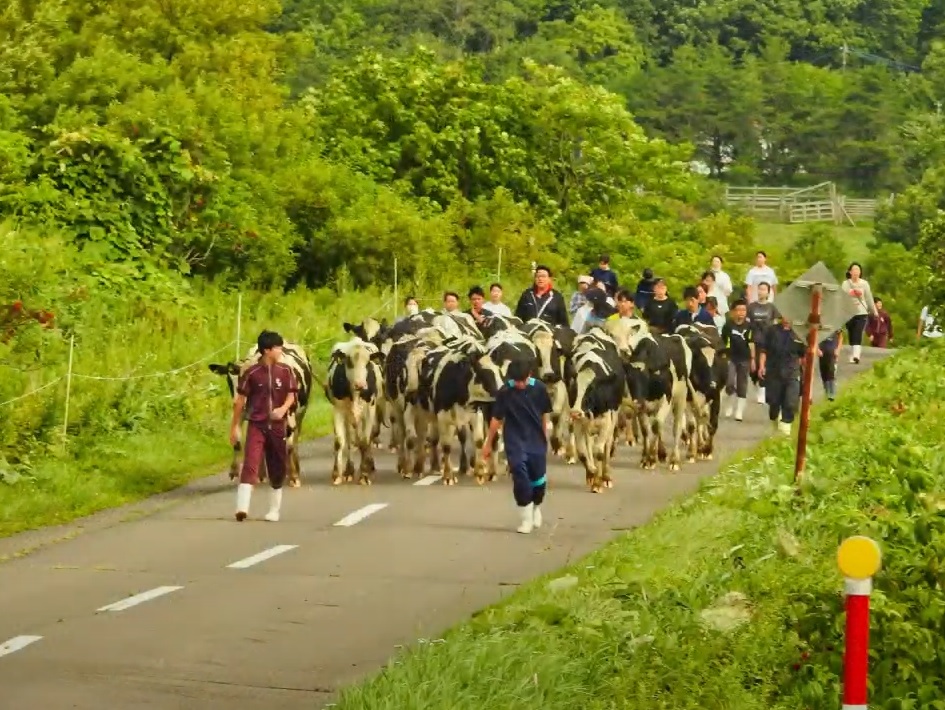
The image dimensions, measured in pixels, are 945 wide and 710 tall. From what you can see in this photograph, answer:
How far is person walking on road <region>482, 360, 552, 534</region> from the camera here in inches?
811

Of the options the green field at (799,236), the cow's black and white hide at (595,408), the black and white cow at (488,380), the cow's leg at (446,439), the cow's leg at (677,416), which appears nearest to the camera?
the cow's black and white hide at (595,408)

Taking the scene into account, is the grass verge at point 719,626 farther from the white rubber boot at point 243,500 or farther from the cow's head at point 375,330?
the cow's head at point 375,330

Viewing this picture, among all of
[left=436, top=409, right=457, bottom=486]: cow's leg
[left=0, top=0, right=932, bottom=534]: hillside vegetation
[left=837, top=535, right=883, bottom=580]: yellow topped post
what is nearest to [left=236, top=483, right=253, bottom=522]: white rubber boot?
[left=0, top=0, right=932, bottom=534]: hillside vegetation

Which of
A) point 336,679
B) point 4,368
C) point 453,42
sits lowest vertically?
point 336,679

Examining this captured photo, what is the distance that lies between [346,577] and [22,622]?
9.88 feet

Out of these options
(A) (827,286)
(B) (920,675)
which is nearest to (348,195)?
(A) (827,286)

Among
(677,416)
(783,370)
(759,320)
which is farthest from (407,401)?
(759,320)

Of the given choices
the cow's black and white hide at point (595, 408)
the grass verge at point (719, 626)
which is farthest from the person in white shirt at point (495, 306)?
the grass verge at point (719, 626)

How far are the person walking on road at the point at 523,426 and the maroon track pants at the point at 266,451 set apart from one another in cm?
231

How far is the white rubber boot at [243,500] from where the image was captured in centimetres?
2191

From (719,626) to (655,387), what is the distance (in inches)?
525

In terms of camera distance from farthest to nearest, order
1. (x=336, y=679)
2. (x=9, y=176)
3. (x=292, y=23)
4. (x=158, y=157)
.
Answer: (x=292, y=23), (x=158, y=157), (x=9, y=176), (x=336, y=679)

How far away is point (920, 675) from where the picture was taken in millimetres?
12773

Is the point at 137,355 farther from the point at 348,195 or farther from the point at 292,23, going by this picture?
the point at 292,23
